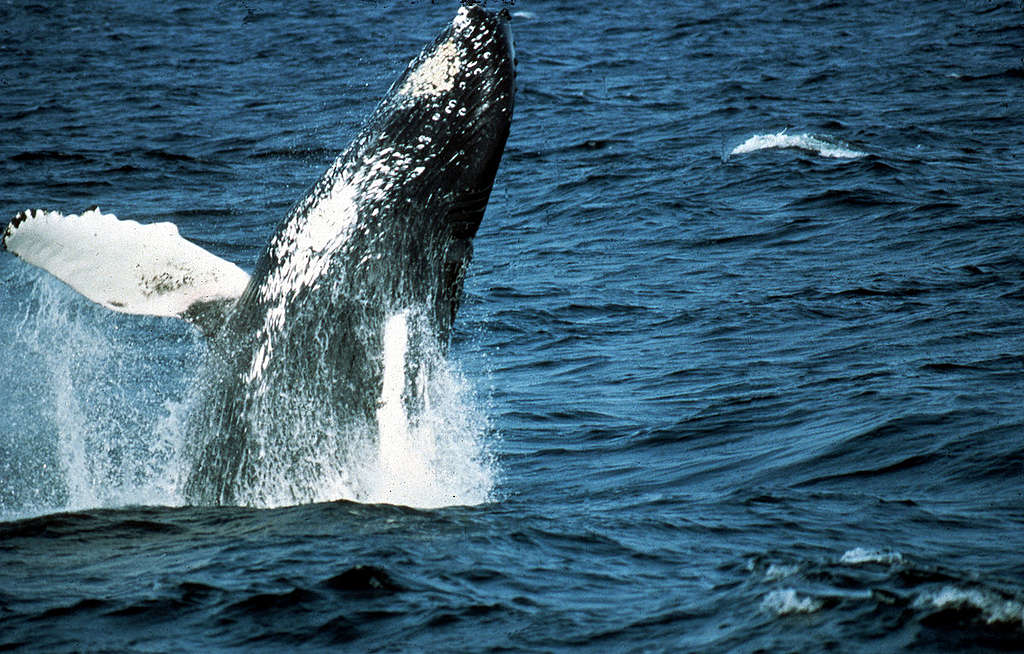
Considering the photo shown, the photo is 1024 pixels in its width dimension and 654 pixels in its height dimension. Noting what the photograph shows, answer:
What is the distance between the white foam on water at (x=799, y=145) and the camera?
87.8 ft

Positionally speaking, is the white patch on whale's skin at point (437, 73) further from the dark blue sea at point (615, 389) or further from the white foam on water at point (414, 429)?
the dark blue sea at point (615, 389)

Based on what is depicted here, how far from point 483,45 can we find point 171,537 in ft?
13.8

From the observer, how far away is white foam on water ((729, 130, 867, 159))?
2677 cm

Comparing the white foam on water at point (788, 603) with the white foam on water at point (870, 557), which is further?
the white foam on water at point (870, 557)

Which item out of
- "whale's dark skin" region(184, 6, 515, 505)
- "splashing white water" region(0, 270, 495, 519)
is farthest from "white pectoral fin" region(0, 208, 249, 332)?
"splashing white water" region(0, 270, 495, 519)

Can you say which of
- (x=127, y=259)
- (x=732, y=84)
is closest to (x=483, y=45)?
(x=127, y=259)

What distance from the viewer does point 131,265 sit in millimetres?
9820

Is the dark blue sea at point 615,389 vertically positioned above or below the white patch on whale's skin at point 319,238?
below

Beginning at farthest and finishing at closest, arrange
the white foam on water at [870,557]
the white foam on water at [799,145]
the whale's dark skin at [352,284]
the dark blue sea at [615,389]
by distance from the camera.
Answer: the white foam on water at [799,145] < the whale's dark skin at [352,284] < the white foam on water at [870,557] < the dark blue sea at [615,389]

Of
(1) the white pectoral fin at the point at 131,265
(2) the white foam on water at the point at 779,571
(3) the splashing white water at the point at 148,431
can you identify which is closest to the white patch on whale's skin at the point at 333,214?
(1) the white pectoral fin at the point at 131,265

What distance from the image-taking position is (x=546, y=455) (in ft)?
41.1

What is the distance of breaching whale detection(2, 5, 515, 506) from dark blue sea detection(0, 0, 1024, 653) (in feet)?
1.72

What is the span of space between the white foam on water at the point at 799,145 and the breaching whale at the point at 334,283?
711 inches

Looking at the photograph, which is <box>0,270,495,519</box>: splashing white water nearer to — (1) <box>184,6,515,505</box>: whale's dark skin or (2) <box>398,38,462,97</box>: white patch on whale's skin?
(1) <box>184,6,515,505</box>: whale's dark skin
